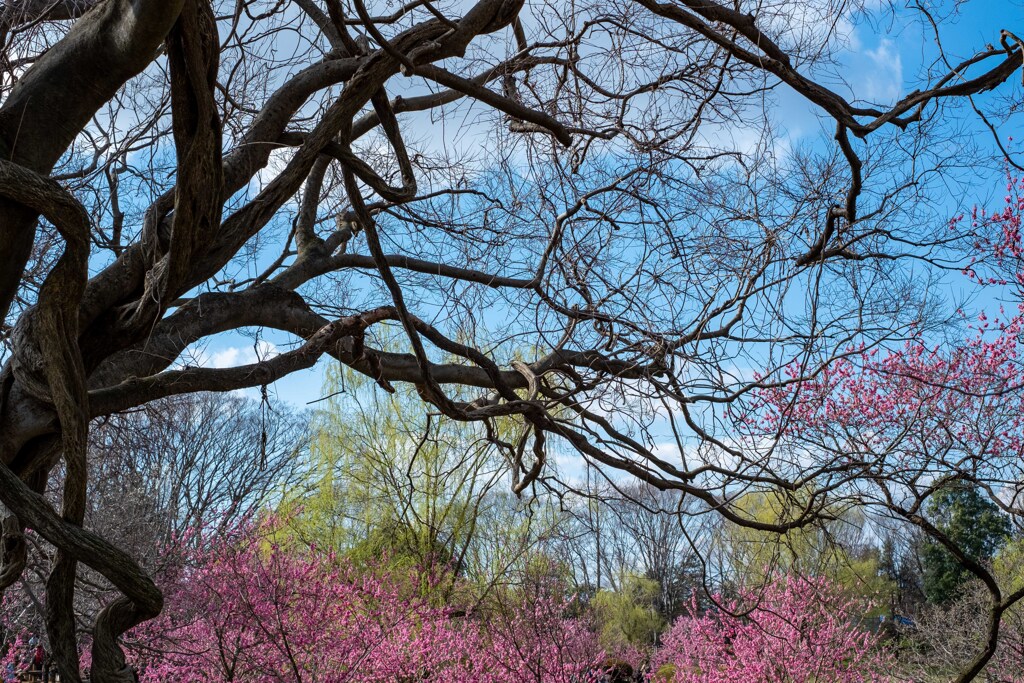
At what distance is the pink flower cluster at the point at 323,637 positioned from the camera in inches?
220

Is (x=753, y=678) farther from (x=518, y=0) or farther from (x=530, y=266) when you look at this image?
(x=518, y=0)

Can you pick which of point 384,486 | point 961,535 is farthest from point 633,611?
point 384,486

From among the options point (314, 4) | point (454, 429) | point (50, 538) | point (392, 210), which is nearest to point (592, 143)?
point (392, 210)

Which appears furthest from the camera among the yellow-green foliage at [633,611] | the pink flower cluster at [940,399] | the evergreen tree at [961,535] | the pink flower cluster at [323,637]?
the evergreen tree at [961,535]

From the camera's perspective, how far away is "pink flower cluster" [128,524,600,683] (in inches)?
220

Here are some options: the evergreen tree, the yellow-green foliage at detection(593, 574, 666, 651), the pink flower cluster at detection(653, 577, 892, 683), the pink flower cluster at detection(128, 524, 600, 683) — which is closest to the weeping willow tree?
the pink flower cluster at detection(128, 524, 600, 683)

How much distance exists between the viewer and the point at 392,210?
4133mm

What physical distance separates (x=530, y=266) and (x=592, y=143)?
2.69 ft

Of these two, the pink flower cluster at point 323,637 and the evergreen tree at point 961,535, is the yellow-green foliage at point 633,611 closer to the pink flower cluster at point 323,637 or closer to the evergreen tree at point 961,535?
the evergreen tree at point 961,535

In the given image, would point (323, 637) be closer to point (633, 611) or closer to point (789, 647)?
point (789, 647)

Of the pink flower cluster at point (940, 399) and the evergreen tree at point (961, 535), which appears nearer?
the pink flower cluster at point (940, 399)

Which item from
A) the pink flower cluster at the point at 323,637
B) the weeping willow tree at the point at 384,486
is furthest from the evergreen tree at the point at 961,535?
the pink flower cluster at the point at 323,637

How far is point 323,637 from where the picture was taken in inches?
243

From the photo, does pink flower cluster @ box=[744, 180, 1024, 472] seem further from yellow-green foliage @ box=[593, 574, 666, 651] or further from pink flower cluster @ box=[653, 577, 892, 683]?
yellow-green foliage @ box=[593, 574, 666, 651]
